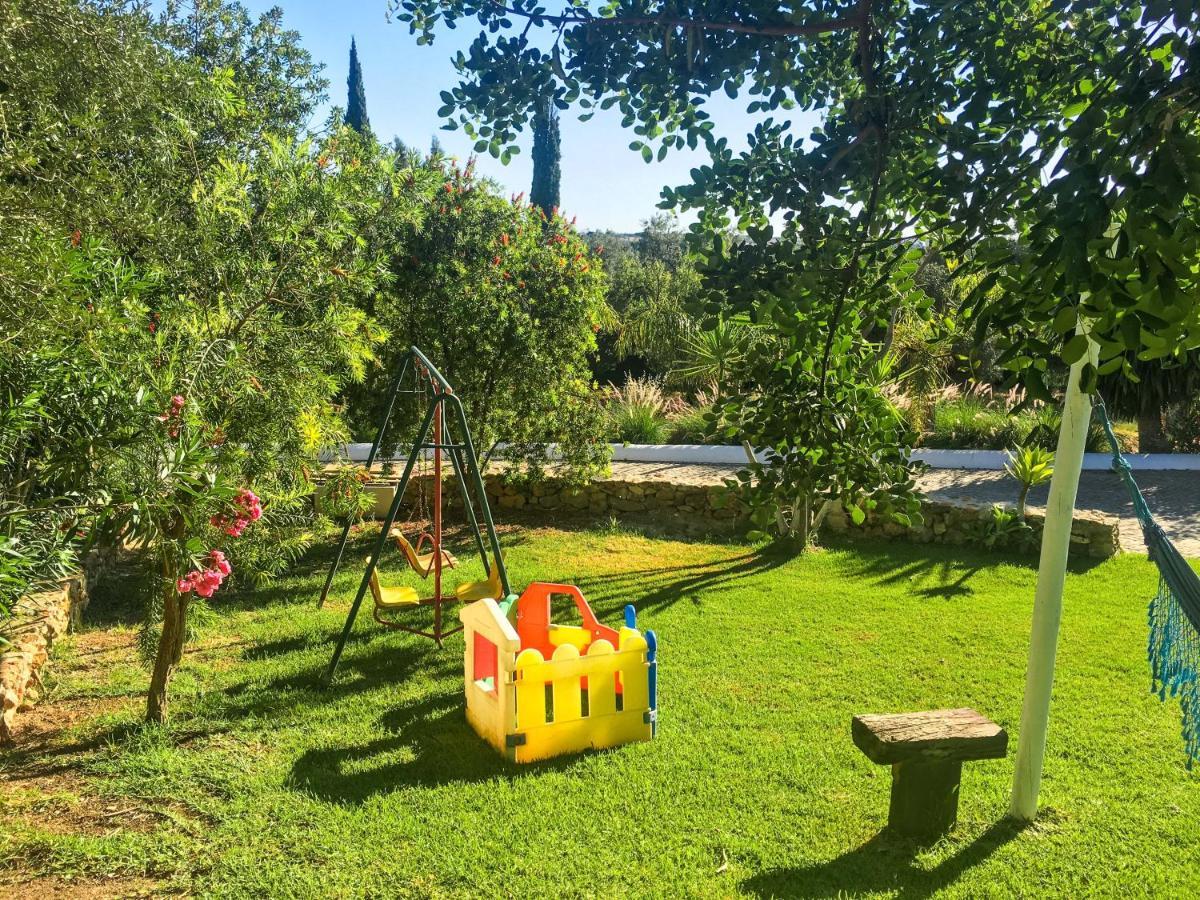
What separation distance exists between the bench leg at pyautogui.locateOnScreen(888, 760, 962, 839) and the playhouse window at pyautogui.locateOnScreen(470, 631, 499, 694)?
2.00 m

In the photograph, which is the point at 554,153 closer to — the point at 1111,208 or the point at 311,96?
the point at 311,96

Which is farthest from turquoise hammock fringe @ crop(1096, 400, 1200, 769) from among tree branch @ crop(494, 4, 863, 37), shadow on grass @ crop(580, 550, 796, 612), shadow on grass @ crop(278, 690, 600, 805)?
shadow on grass @ crop(580, 550, 796, 612)

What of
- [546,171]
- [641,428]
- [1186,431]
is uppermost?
[546,171]

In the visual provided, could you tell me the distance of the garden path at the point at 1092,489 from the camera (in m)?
8.95

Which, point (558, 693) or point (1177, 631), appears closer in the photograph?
point (1177, 631)

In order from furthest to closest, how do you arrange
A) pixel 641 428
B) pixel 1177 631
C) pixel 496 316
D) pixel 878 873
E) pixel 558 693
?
pixel 641 428
pixel 496 316
pixel 558 693
pixel 878 873
pixel 1177 631

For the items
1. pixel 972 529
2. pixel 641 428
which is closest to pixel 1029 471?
pixel 972 529

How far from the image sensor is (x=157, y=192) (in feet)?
14.8

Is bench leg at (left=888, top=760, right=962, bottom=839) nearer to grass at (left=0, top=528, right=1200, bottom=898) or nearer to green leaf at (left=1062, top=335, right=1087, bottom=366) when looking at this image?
grass at (left=0, top=528, right=1200, bottom=898)

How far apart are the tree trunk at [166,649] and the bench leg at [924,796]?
350 cm

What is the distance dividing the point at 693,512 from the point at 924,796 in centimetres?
680

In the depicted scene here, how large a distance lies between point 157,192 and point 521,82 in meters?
3.39

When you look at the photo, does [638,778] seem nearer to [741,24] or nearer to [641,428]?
[741,24]

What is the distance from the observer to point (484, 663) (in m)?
4.55
